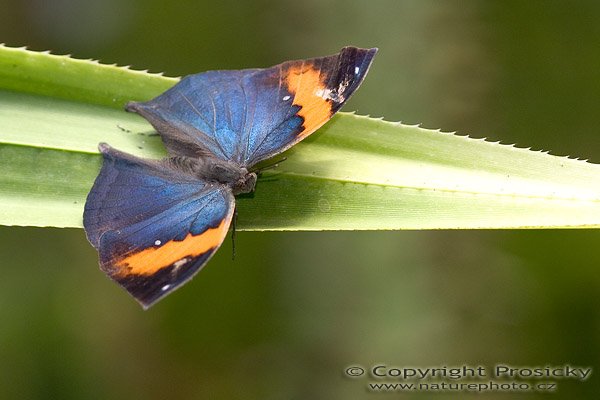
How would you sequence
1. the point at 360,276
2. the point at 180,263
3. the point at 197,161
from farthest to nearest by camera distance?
the point at 360,276
the point at 197,161
the point at 180,263

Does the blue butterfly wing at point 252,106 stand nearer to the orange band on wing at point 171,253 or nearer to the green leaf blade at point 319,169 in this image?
the green leaf blade at point 319,169

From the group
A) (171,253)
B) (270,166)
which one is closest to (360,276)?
(270,166)

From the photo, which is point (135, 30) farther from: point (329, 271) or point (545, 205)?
point (545, 205)

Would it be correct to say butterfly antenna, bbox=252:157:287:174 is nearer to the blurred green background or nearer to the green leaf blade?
the green leaf blade

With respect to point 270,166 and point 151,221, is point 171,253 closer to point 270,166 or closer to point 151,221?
point 151,221

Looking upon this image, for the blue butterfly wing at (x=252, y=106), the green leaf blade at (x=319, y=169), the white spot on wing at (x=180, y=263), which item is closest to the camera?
the white spot on wing at (x=180, y=263)

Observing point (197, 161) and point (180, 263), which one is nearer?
point (180, 263)

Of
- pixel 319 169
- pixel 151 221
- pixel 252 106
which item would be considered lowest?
pixel 151 221

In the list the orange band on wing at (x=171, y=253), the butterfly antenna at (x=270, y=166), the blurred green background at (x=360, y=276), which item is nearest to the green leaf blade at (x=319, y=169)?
the butterfly antenna at (x=270, y=166)
